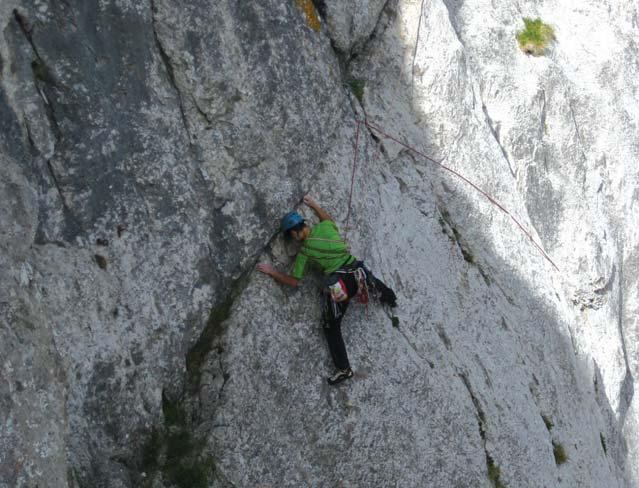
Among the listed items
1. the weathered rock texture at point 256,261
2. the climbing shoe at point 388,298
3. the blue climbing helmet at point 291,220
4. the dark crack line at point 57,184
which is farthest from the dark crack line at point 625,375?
the dark crack line at point 57,184

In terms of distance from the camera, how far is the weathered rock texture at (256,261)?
7.19 meters

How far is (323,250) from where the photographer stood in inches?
344

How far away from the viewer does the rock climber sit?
8.75 meters

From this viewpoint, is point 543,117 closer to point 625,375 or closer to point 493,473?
point 625,375

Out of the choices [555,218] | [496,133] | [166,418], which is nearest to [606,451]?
[555,218]

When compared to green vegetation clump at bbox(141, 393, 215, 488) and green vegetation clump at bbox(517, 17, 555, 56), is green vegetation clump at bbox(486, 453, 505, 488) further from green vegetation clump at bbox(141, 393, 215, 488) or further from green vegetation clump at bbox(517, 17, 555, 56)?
green vegetation clump at bbox(517, 17, 555, 56)

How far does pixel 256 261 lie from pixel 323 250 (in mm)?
752

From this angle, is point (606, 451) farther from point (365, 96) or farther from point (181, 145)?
point (181, 145)

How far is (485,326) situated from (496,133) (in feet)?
13.0

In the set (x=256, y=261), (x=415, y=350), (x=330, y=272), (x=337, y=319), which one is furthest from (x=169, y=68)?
(x=415, y=350)

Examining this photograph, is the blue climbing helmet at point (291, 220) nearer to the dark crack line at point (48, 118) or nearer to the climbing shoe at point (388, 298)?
the climbing shoe at point (388, 298)

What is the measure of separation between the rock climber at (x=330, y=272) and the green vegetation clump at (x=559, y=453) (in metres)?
4.32

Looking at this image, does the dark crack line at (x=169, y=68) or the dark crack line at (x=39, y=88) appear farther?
the dark crack line at (x=169, y=68)

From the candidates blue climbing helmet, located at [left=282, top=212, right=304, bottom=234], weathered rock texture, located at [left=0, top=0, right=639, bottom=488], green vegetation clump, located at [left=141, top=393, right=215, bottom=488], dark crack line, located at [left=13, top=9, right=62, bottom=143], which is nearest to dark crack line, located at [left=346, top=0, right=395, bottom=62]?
weathered rock texture, located at [left=0, top=0, right=639, bottom=488]
